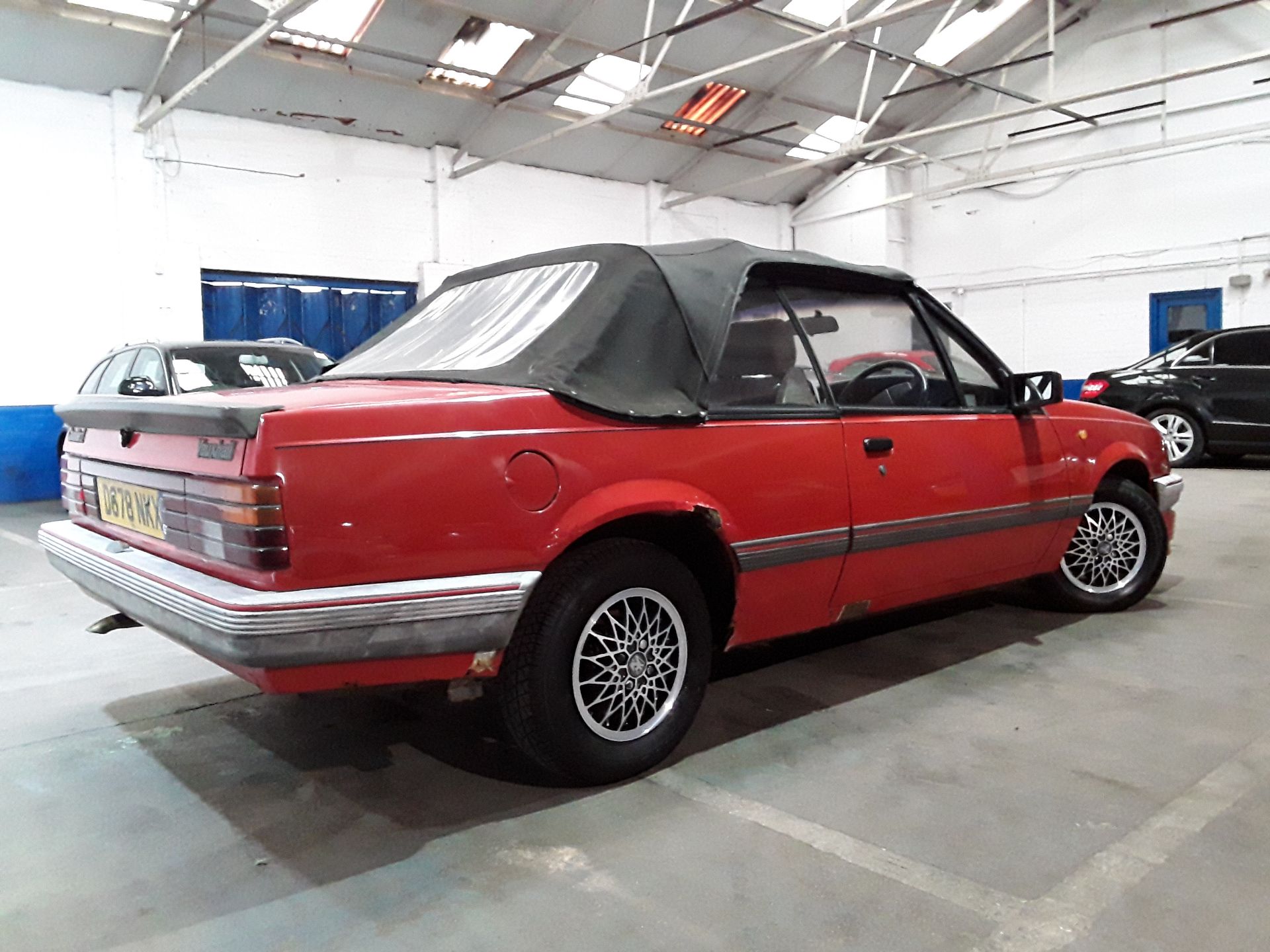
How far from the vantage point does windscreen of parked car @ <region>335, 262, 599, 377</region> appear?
8.58ft

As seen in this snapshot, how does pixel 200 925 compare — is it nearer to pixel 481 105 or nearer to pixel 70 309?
pixel 70 309

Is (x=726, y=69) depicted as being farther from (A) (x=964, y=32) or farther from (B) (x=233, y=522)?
(B) (x=233, y=522)

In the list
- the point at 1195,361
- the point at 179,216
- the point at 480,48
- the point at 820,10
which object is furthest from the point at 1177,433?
the point at 179,216

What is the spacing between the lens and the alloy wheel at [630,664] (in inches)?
92.8

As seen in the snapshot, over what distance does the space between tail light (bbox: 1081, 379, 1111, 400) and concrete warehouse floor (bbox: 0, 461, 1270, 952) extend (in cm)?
759

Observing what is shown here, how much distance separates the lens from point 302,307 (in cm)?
1145

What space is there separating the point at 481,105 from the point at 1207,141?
1039 centimetres

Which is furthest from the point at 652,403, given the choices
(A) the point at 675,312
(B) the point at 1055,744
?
(B) the point at 1055,744

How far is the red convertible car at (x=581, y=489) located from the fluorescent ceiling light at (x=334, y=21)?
310 inches

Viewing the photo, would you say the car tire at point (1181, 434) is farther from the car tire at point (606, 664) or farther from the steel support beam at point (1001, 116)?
the car tire at point (606, 664)

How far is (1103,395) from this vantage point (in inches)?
412

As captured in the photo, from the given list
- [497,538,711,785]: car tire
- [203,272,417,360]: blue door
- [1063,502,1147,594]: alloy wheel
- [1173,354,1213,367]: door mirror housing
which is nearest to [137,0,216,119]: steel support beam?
[203,272,417,360]: blue door

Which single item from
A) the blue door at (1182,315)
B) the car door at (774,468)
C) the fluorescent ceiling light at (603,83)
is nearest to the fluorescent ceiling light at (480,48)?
the fluorescent ceiling light at (603,83)

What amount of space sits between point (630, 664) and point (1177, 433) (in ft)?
32.4
